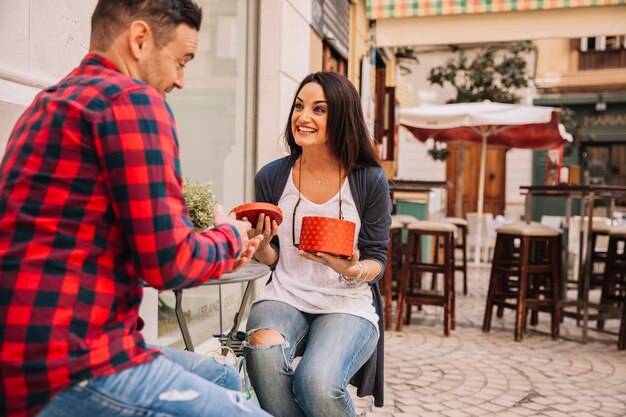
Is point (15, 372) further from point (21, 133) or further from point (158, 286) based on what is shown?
point (21, 133)

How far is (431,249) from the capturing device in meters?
8.48

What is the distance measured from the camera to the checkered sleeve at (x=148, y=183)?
1041mm

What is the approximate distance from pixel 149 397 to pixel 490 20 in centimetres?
787

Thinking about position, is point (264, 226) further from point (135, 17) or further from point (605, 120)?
point (605, 120)

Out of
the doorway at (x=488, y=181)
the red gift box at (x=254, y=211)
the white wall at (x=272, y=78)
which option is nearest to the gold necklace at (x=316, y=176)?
the red gift box at (x=254, y=211)

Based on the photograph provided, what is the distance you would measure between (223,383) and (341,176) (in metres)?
1.03

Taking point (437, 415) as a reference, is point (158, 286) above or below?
above

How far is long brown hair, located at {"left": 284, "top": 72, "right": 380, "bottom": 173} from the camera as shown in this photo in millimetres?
2254

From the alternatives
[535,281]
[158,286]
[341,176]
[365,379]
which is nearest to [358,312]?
[365,379]

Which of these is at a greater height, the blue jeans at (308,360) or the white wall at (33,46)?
the white wall at (33,46)

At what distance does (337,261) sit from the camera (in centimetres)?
198

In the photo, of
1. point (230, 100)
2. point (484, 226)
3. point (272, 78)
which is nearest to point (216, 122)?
point (230, 100)

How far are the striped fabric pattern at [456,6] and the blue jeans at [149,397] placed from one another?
741 cm

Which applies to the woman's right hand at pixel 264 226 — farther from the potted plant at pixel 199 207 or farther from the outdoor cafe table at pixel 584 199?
the outdoor cafe table at pixel 584 199
